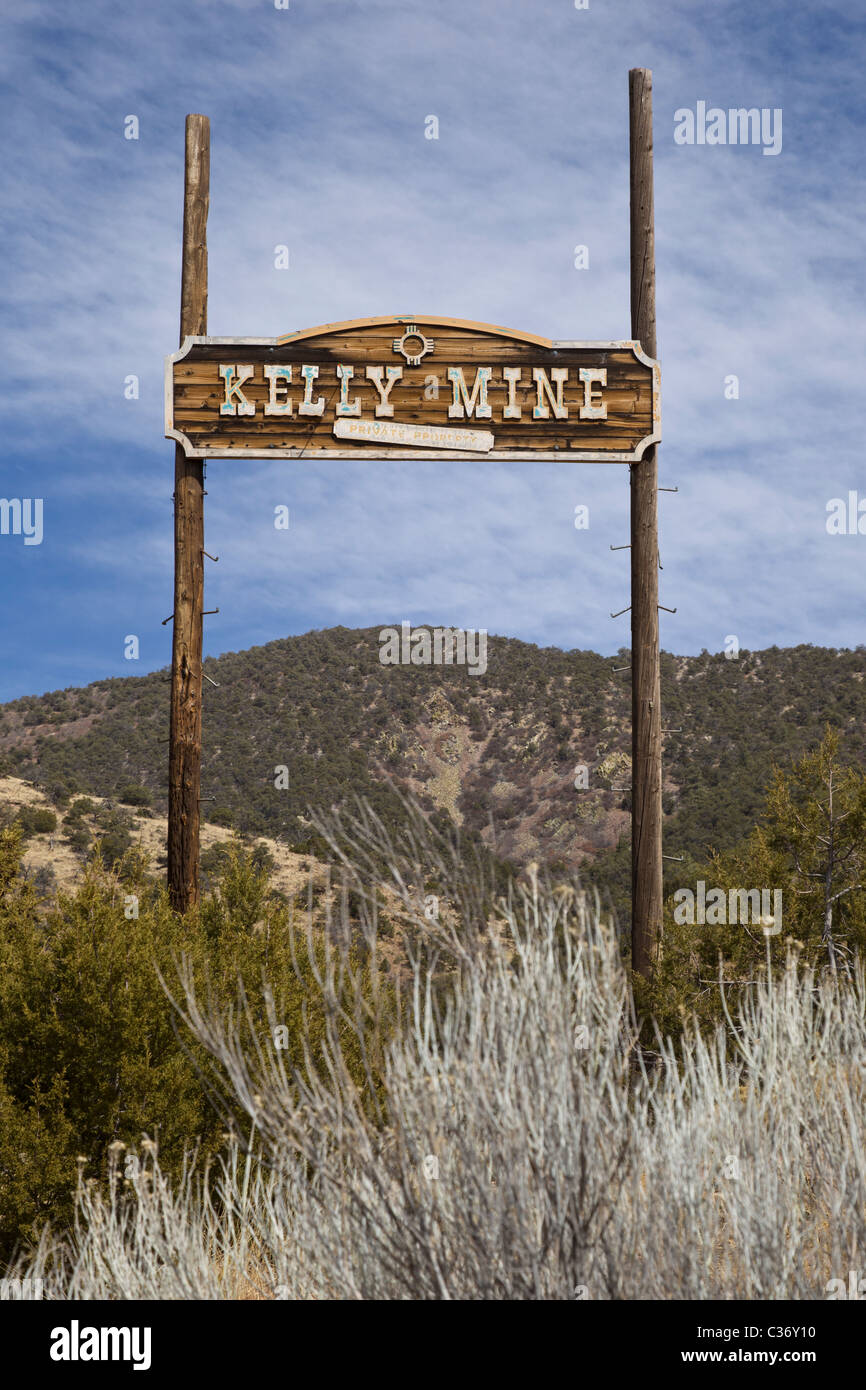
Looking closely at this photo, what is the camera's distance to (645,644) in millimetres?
9961

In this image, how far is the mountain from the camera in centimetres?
3294

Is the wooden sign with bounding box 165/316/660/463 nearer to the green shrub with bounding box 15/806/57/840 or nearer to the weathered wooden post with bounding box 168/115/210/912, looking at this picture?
the weathered wooden post with bounding box 168/115/210/912

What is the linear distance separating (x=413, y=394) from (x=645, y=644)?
3.16 metres

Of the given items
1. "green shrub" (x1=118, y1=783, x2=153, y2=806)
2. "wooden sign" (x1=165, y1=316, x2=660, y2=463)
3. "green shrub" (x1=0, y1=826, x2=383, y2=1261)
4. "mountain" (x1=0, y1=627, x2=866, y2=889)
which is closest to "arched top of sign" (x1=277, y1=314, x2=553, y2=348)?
"wooden sign" (x1=165, y1=316, x2=660, y2=463)

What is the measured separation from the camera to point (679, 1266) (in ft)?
Answer: 11.1

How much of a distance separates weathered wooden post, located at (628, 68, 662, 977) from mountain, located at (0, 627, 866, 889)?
56.6 ft

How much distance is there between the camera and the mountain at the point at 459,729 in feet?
108

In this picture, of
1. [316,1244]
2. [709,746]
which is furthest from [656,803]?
[709,746]

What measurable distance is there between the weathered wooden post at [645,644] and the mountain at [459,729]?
17250 millimetres

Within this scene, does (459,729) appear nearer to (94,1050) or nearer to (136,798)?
(136,798)

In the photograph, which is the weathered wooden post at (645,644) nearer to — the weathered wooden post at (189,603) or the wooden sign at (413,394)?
the wooden sign at (413,394)

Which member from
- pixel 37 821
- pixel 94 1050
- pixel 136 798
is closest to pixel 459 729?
pixel 136 798

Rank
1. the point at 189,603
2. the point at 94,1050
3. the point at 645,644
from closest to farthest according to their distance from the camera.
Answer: the point at 94,1050
the point at 189,603
the point at 645,644
